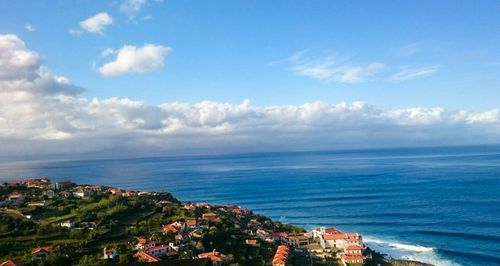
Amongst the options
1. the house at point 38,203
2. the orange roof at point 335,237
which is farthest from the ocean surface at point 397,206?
the house at point 38,203

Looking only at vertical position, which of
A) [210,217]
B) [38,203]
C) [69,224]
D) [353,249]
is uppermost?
[38,203]

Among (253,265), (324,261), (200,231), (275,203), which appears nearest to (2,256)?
(200,231)

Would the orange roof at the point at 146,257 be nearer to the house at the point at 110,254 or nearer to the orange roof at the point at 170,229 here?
the house at the point at 110,254

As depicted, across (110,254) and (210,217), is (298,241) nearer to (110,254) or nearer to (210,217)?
(210,217)

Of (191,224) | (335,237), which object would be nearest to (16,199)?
(191,224)

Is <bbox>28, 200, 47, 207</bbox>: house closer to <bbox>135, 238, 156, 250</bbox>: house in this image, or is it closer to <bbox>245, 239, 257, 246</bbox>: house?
<bbox>135, 238, 156, 250</bbox>: house

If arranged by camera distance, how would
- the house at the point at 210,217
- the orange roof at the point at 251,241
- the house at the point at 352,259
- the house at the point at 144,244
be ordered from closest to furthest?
the house at the point at 144,244
the house at the point at 352,259
the orange roof at the point at 251,241
the house at the point at 210,217
